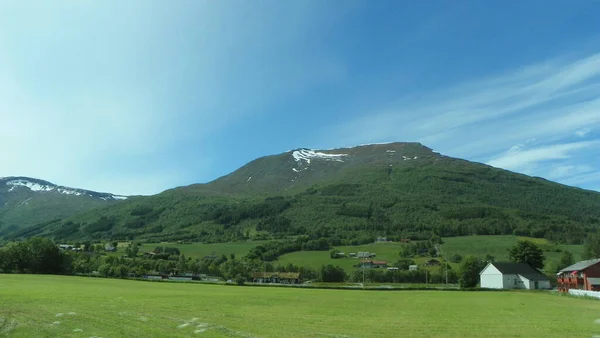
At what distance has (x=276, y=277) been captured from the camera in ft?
474

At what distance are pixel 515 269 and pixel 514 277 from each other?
2.45 m

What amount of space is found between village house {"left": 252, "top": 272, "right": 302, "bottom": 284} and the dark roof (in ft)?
187

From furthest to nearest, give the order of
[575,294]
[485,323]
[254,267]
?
[254,267]
[575,294]
[485,323]

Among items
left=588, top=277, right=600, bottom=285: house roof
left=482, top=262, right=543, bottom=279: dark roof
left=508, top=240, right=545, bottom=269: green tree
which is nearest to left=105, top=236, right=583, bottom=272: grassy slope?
left=508, top=240, right=545, bottom=269: green tree

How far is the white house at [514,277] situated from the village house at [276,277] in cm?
5445

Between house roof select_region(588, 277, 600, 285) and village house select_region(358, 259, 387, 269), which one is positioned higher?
village house select_region(358, 259, 387, 269)

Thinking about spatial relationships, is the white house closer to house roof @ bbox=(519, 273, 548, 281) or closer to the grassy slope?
house roof @ bbox=(519, 273, 548, 281)

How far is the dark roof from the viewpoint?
111062mm

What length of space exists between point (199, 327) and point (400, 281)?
112373mm

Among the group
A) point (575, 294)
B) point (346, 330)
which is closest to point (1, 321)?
point (346, 330)

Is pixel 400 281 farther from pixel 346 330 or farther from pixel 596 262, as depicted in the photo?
pixel 346 330

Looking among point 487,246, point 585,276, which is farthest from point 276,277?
point 585,276

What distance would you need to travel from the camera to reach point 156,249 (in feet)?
648

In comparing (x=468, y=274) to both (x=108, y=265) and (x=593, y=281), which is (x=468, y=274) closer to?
(x=593, y=281)
